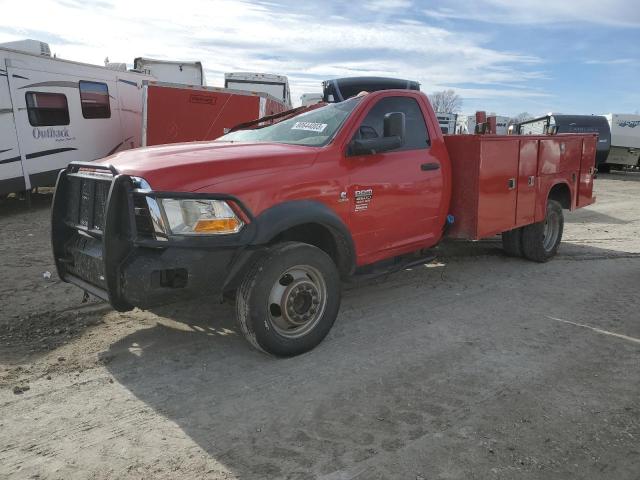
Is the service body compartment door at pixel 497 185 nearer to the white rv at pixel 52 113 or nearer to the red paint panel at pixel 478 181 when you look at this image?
the red paint panel at pixel 478 181

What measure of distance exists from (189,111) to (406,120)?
8.49 meters

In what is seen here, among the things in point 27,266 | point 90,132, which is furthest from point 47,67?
point 27,266

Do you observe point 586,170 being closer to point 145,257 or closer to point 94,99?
point 145,257

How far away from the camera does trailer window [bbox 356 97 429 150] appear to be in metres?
4.61

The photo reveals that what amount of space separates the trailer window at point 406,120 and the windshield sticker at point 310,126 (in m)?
0.34

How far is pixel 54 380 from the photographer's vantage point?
3.57m

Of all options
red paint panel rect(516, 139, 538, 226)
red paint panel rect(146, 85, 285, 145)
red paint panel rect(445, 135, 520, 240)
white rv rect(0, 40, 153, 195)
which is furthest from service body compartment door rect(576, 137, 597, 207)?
white rv rect(0, 40, 153, 195)

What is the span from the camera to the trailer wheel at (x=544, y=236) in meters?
6.83

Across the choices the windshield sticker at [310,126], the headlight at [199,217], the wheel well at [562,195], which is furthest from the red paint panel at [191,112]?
the headlight at [199,217]

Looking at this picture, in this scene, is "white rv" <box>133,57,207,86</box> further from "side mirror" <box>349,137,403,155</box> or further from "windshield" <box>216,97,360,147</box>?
"side mirror" <box>349,137,403,155</box>

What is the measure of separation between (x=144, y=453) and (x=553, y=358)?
9.84 feet

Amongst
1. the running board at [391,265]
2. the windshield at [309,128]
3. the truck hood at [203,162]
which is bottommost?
the running board at [391,265]

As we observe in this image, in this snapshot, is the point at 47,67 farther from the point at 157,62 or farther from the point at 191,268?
the point at 191,268

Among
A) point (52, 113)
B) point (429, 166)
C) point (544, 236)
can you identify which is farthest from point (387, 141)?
point (52, 113)
